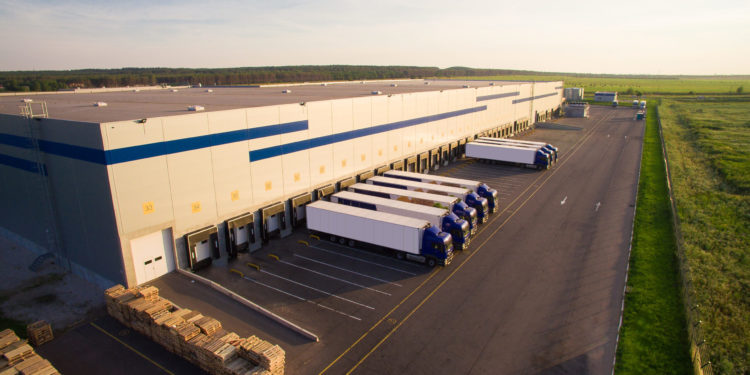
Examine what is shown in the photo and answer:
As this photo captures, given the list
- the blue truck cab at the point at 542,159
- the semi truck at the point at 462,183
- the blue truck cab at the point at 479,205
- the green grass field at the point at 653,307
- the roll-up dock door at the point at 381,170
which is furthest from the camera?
the blue truck cab at the point at 542,159

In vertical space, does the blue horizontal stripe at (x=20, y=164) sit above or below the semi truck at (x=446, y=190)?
above

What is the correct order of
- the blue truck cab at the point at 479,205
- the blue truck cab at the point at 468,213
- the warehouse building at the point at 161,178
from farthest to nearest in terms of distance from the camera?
the blue truck cab at the point at 479,205
the blue truck cab at the point at 468,213
the warehouse building at the point at 161,178

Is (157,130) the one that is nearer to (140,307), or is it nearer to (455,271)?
(140,307)

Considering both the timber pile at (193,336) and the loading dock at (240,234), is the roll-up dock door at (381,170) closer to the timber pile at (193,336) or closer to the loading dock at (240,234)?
the loading dock at (240,234)

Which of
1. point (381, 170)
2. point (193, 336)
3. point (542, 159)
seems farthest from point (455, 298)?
point (542, 159)

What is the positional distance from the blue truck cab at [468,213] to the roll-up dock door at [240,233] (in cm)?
1486

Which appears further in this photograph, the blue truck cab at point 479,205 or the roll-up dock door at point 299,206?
the blue truck cab at point 479,205

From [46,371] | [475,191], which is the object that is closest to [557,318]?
[475,191]

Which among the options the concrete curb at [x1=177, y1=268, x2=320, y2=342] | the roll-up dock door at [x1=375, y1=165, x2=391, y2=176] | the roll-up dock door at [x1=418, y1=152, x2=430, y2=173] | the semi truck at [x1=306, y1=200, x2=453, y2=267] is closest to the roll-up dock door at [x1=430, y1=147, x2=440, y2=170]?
the roll-up dock door at [x1=418, y1=152, x2=430, y2=173]

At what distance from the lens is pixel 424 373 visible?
55.9 ft

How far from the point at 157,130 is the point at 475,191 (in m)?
25.1

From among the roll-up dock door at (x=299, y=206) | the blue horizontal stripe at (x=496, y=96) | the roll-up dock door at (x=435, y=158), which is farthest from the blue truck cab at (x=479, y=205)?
the blue horizontal stripe at (x=496, y=96)

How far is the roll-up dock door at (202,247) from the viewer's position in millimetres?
25469

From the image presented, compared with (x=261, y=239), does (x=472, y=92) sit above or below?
above
